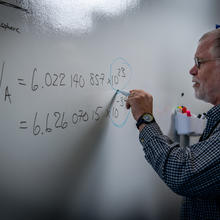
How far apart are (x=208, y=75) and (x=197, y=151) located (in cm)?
27

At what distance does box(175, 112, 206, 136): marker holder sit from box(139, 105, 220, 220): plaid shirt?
0.31 metres

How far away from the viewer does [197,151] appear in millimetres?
662

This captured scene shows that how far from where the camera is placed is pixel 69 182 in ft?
2.50

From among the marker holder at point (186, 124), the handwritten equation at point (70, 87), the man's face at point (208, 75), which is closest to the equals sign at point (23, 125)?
the handwritten equation at point (70, 87)

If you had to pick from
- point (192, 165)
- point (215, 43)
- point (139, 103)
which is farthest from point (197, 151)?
point (215, 43)

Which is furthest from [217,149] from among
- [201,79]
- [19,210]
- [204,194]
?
[19,210]

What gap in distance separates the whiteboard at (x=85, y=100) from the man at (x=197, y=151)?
16cm

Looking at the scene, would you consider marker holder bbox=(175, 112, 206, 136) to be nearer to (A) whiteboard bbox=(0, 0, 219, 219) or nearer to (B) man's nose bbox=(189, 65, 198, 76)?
(A) whiteboard bbox=(0, 0, 219, 219)

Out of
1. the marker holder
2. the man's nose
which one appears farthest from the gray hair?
the marker holder

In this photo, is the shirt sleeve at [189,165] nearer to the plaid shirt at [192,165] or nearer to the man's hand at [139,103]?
the plaid shirt at [192,165]

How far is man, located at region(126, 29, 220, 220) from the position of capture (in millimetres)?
614

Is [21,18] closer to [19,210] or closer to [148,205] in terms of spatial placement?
[19,210]

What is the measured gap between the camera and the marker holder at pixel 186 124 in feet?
3.51

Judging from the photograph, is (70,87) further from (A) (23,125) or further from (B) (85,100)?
(A) (23,125)
